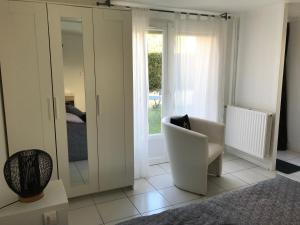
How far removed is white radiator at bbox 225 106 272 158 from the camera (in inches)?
132

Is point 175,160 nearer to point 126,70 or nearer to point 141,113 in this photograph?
point 141,113

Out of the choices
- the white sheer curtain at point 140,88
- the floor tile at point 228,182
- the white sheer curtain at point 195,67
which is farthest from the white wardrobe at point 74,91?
the floor tile at point 228,182

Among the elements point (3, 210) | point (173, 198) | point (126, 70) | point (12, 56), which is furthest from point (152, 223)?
point (12, 56)

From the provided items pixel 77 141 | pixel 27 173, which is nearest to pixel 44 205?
pixel 27 173

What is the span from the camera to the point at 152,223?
1.35 meters

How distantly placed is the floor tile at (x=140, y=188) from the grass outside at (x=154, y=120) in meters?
0.82

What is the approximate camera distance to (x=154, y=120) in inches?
146

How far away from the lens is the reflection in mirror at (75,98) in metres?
2.41

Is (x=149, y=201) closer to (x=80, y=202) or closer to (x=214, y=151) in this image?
(x=80, y=202)

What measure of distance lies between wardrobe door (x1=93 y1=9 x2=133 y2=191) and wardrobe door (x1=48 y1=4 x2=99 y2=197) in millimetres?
80

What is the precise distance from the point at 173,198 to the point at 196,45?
2117mm

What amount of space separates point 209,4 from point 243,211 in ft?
8.59

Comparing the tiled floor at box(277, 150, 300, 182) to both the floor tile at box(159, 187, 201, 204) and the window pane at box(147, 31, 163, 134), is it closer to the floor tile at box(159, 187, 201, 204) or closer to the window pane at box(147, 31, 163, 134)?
the floor tile at box(159, 187, 201, 204)

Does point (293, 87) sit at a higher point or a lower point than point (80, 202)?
higher
